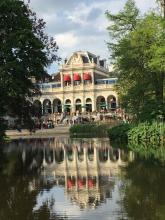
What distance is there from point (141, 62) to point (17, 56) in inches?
598

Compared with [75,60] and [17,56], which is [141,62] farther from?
[75,60]

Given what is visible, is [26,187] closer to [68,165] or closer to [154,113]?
[68,165]

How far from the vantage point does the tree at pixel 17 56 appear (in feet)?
102

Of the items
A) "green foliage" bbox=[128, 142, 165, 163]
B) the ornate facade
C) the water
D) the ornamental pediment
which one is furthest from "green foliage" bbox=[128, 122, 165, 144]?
the ornamental pediment

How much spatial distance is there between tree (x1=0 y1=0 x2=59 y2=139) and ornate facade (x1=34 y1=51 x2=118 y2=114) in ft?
328

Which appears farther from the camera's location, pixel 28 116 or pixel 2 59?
pixel 28 116

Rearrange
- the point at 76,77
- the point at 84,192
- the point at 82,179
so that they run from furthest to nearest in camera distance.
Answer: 1. the point at 76,77
2. the point at 82,179
3. the point at 84,192

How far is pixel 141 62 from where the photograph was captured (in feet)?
145

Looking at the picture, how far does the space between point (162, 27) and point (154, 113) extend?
7315 millimetres

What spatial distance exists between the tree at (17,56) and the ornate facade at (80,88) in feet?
328

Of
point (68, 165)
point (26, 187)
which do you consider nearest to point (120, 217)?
point (26, 187)

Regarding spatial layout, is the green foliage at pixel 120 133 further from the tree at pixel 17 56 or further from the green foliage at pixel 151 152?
the tree at pixel 17 56

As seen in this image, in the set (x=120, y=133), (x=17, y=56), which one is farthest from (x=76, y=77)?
(x=17, y=56)

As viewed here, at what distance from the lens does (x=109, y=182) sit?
17469 mm
